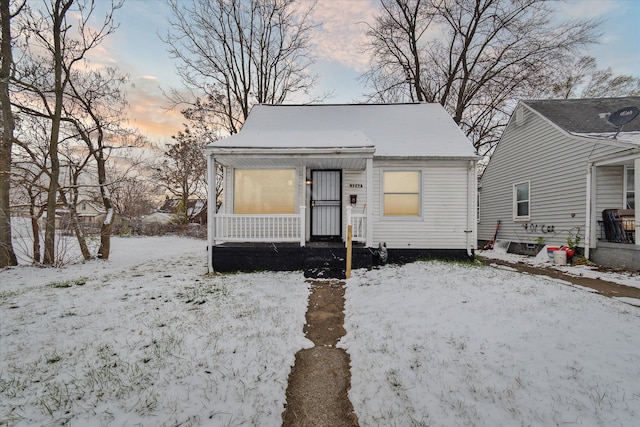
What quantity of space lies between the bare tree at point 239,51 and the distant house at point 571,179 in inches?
460

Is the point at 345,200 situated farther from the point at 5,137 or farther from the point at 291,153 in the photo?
the point at 5,137

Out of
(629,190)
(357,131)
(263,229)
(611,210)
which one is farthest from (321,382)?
(629,190)

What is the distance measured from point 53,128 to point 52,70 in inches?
71.7

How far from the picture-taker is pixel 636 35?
9781 mm

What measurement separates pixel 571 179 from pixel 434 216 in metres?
4.78

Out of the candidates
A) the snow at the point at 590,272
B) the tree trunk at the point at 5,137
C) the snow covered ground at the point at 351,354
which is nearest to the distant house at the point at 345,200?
the snow covered ground at the point at 351,354

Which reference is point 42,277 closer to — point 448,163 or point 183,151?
point 448,163

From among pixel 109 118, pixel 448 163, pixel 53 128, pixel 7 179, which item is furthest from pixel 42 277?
pixel 448 163

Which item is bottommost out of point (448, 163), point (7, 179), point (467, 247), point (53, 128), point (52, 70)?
point (467, 247)

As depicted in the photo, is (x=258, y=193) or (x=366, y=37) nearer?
(x=258, y=193)

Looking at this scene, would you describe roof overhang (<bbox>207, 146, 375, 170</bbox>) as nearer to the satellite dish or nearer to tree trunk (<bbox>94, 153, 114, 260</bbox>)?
tree trunk (<bbox>94, 153, 114, 260</bbox>)

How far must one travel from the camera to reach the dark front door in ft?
26.8

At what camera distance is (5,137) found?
732 cm

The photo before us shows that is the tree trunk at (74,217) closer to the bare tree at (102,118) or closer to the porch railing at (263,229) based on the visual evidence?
the bare tree at (102,118)
